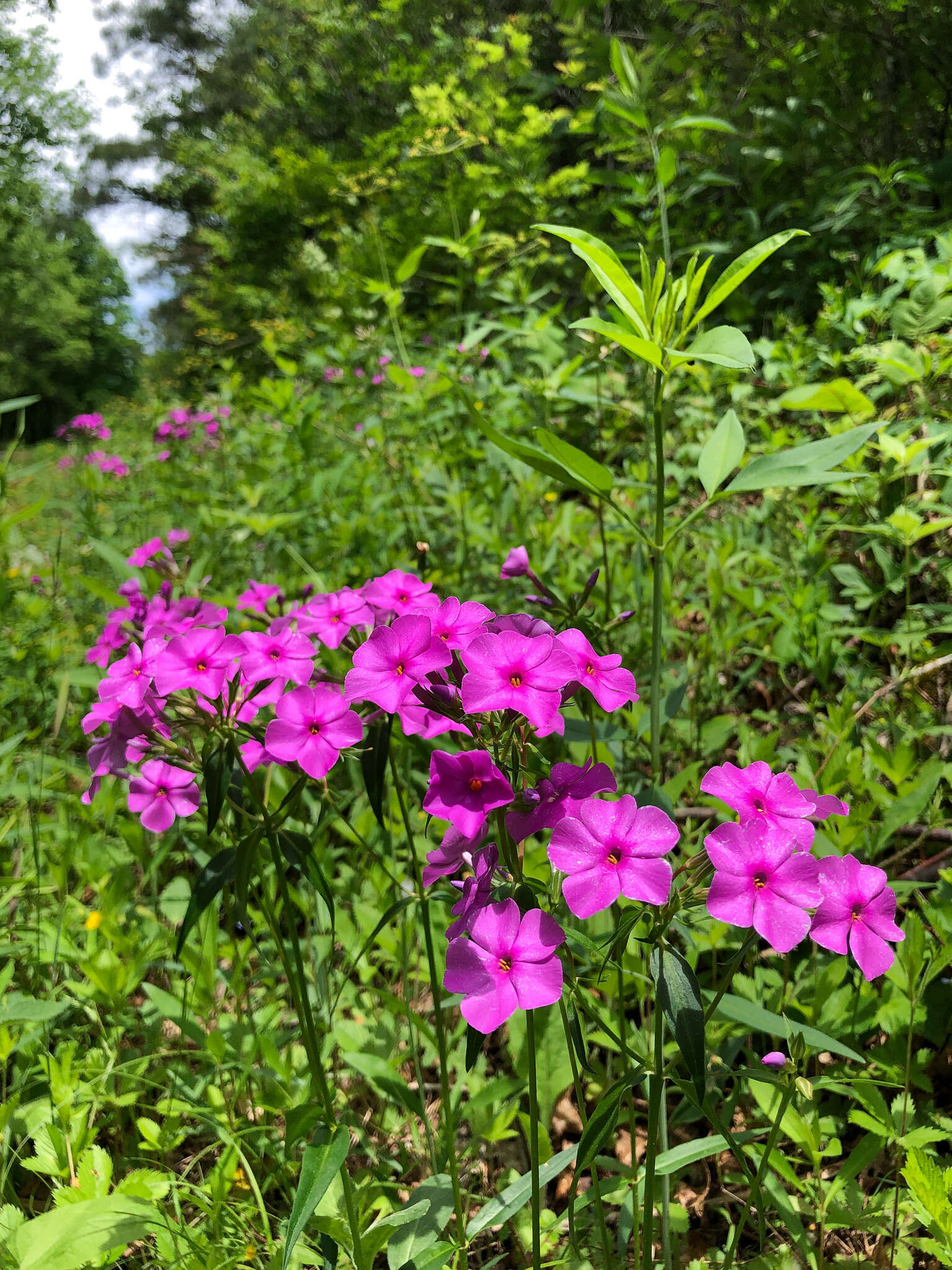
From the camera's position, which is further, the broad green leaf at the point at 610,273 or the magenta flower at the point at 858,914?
the broad green leaf at the point at 610,273

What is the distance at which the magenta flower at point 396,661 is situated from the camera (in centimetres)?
85

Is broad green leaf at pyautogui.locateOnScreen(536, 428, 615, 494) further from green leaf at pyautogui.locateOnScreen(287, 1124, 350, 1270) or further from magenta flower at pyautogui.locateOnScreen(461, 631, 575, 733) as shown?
green leaf at pyautogui.locateOnScreen(287, 1124, 350, 1270)

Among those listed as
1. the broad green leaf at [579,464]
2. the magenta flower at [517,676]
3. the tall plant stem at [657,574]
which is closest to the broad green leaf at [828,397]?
the tall plant stem at [657,574]

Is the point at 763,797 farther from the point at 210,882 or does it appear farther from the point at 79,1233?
the point at 79,1233

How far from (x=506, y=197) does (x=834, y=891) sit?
20.0 feet

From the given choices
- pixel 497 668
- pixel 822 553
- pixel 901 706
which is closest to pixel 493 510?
pixel 822 553

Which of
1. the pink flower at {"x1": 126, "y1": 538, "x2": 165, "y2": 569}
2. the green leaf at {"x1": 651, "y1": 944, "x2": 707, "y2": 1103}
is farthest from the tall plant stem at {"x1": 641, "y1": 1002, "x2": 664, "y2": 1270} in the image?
the pink flower at {"x1": 126, "y1": 538, "x2": 165, "y2": 569}

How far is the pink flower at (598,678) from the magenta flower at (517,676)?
0.28ft

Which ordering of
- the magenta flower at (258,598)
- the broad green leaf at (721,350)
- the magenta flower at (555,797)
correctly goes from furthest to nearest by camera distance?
the magenta flower at (258,598) → the broad green leaf at (721,350) → the magenta flower at (555,797)

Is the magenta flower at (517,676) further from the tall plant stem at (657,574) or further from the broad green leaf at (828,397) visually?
A: the broad green leaf at (828,397)

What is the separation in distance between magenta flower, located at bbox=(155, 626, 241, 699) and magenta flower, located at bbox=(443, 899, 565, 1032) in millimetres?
489

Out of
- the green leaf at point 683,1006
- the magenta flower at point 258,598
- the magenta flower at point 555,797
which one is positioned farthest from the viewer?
the magenta flower at point 258,598

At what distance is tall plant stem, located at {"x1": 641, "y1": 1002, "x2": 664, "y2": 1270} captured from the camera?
2.61ft

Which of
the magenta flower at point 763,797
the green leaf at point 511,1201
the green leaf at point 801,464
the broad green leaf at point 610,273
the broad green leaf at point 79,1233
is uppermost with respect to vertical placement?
the broad green leaf at point 610,273
